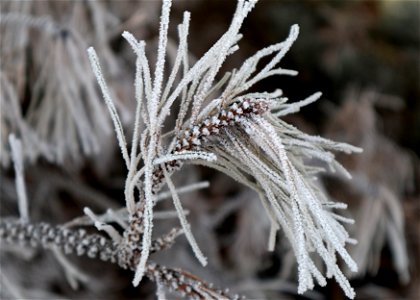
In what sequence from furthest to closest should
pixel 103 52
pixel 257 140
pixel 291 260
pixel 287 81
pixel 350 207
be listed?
pixel 287 81 < pixel 350 207 < pixel 291 260 < pixel 103 52 < pixel 257 140

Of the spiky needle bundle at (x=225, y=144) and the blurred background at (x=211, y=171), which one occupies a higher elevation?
the blurred background at (x=211, y=171)

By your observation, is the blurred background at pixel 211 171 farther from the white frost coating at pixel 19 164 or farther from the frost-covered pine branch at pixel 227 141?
the frost-covered pine branch at pixel 227 141

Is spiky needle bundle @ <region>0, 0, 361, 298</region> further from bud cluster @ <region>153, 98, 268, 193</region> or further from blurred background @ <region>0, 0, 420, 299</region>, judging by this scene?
blurred background @ <region>0, 0, 420, 299</region>

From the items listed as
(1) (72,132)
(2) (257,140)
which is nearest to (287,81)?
(1) (72,132)

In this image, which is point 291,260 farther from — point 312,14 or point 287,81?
point 312,14

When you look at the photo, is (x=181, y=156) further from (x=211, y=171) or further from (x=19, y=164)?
(x=211, y=171)

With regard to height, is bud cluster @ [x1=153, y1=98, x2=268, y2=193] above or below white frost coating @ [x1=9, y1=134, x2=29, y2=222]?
below

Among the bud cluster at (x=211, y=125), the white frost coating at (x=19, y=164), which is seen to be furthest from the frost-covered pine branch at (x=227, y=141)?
the white frost coating at (x=19, y=164)

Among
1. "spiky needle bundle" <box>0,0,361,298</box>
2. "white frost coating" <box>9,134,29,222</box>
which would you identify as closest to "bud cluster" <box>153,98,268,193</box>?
"spiky needle bundle" <box>0,0,361,298</box>
